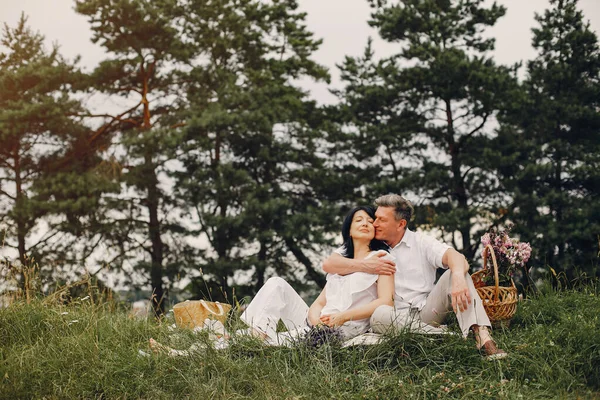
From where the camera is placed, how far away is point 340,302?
4883mm

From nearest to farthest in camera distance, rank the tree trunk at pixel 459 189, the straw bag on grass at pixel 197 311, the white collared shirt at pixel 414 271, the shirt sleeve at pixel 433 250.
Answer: the shirt sleeve at pixel 433 250
the white collared shirt at pixel 414 271
the straw bag on grass at pixel 197 311
the tree trunk at pixel 459 189

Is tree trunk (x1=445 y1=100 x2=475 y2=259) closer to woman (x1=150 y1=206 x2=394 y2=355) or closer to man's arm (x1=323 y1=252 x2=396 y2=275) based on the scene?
woman (x1=150 y1=206 x2=394 y2=355)

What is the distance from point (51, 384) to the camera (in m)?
4.41

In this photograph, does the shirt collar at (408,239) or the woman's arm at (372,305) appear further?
the shirt collar at (408,239)

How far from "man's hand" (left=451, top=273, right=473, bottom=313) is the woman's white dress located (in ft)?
2.21

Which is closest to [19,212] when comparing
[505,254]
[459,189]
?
[459,189]

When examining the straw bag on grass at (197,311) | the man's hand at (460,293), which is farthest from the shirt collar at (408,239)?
the straw bag on grass at (197,311)

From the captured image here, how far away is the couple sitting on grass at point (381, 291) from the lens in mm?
4410

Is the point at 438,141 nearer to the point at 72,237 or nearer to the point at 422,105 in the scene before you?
the point at 422,105

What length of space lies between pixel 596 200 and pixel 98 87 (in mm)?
13459

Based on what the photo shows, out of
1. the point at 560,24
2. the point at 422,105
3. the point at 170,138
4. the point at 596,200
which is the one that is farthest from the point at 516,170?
the point at 170,138

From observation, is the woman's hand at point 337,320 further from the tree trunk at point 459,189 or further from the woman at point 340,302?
the tree trunk at point 459,189

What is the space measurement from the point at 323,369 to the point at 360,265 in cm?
104

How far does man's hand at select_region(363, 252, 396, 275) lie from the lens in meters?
4.70
